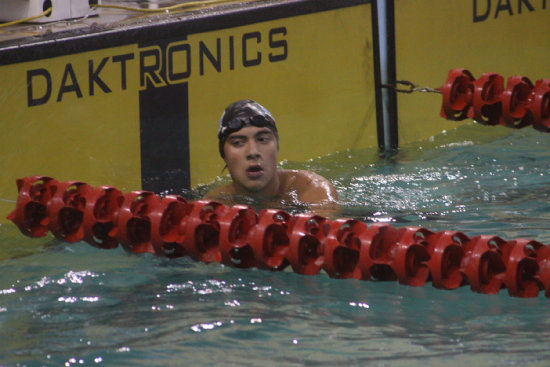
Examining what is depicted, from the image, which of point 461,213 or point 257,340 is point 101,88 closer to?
point 461,213

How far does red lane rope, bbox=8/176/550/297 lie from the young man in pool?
2.52ft

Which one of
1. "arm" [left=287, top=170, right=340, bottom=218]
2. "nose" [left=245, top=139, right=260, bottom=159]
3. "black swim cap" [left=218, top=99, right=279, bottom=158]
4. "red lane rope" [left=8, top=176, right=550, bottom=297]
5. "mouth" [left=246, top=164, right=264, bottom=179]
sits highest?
"black swim cap" [left=218, top=99, right=279, bottom=158]

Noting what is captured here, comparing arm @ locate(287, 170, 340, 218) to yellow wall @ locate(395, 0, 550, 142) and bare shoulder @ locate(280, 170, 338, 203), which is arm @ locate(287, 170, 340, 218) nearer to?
bare shoulder @ locate(280, 170, 338, 203)

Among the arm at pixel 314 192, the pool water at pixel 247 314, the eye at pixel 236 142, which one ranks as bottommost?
the pool water at pixel 247 314

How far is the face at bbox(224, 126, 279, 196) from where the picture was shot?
4.41m

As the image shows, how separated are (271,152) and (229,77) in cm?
107

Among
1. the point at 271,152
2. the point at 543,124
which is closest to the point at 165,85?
the point at 271,152

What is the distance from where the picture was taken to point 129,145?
16.5 ft

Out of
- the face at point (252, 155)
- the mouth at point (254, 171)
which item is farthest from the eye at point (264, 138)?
the mouth at point (254, 171)

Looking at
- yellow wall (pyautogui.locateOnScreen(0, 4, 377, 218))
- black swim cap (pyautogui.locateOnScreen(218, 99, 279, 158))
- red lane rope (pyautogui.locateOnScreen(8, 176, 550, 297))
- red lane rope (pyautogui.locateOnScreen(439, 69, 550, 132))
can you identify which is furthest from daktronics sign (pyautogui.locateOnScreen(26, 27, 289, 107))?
red lane rope (pyautogui.locateOnScreen(439, 69, 550, 132))

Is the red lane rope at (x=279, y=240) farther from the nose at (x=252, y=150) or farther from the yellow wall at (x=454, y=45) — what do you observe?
the yellow wall at (x=454, y=45)

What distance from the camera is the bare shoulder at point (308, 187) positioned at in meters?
4.60

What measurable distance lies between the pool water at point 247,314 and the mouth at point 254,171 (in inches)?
18.8

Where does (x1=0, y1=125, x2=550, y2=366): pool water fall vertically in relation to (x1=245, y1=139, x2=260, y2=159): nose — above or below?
below
